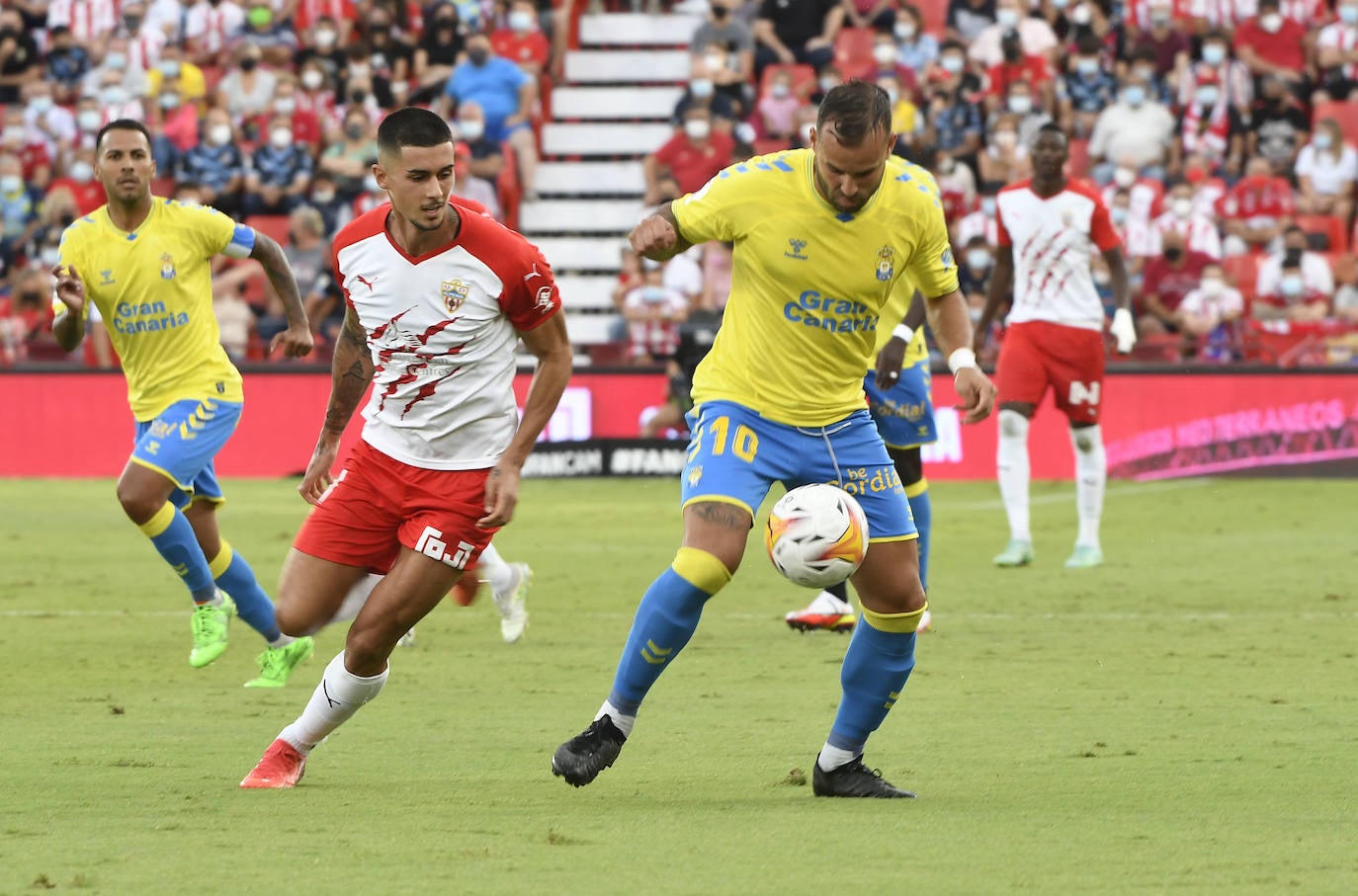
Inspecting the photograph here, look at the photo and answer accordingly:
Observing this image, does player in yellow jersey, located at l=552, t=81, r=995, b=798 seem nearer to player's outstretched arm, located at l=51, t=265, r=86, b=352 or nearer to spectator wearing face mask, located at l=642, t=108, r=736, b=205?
player's outstretched arm, located at l=51, t=265, r=86, b=352

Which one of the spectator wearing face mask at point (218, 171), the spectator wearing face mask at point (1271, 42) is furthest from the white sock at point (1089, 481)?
the spectator wearing face mask at point (218, 171)

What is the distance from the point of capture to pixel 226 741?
296 inches

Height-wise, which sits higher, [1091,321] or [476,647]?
[1091,321]

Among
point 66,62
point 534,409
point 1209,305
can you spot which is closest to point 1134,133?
point 1209,305

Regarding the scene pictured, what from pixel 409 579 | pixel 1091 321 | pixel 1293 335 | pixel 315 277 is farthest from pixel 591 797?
pixel 315 277

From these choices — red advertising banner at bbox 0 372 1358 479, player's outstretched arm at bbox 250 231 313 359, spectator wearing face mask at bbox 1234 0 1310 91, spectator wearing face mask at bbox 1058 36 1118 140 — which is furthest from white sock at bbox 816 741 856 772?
spectator wearing face mask at bbox 1234 0 1310 91

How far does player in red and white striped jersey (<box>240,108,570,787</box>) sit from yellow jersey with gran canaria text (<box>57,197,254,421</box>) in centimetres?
301

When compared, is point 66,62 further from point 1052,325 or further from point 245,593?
point 245,593

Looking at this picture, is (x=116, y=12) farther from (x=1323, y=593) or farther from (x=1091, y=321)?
(x=1323, y=593)

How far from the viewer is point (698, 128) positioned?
79.3ft

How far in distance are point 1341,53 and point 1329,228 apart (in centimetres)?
281

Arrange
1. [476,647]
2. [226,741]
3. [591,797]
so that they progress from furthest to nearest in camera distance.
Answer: [476,647]
[226,741]
[591,797]

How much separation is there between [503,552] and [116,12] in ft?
49.5

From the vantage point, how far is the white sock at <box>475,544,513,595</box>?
10195mm
